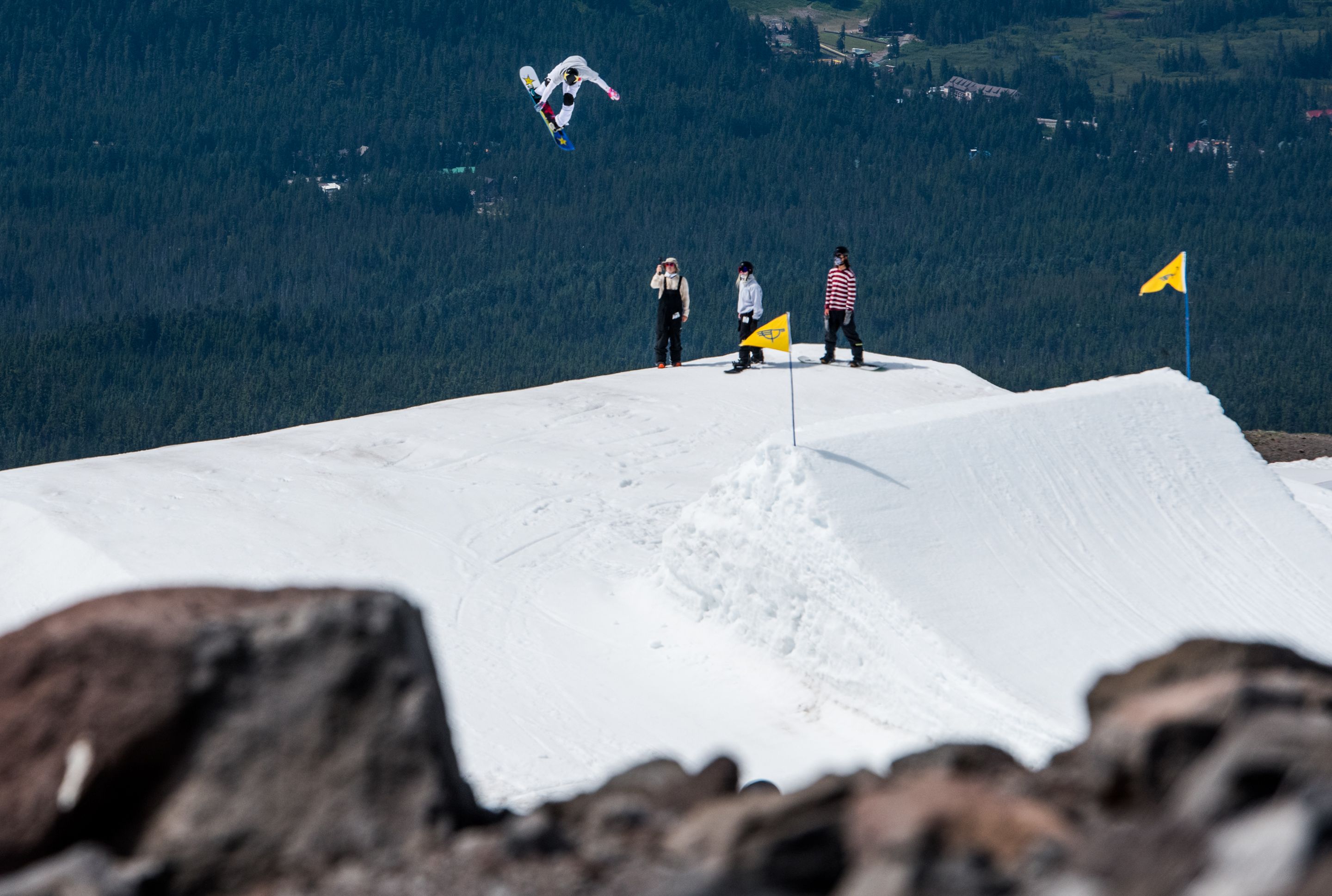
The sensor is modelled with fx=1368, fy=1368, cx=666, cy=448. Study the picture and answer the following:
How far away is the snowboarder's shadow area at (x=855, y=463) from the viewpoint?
1167cm

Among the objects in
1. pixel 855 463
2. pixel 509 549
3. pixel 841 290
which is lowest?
pixel 509 549

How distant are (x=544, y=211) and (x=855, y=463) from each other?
310 ft

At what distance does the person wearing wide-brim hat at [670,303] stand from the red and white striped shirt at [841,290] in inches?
76.7

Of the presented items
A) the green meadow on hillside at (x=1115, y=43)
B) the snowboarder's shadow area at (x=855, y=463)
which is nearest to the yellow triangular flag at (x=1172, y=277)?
the snowboarder's shadow area at (x=855, y=463)

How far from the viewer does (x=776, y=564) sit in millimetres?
11531

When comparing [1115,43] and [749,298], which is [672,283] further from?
[1115,43]

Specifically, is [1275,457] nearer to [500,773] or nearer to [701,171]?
[500,773]

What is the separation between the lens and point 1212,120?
11162 cm

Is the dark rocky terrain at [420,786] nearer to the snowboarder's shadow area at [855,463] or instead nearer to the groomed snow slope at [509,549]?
the groomed snow slope at [509,549]

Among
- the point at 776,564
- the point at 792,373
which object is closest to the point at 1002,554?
the point at 776,564

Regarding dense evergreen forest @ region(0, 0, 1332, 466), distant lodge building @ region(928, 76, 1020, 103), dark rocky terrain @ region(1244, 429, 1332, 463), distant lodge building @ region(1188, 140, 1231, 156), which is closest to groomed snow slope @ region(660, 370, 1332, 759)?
dark rocky terrain @ region(1244, 429, 1332, 463)

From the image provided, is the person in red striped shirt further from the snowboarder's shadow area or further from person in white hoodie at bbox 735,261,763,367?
the snowboarder's shadow area

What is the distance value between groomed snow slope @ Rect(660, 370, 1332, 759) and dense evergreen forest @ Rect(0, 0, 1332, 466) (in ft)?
175

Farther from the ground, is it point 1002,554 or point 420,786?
point 420,786
